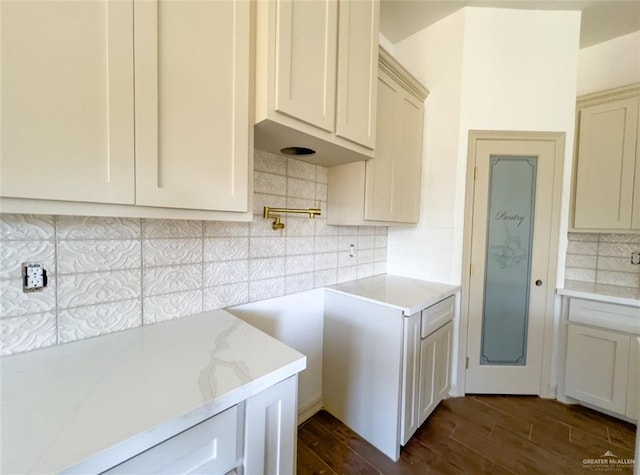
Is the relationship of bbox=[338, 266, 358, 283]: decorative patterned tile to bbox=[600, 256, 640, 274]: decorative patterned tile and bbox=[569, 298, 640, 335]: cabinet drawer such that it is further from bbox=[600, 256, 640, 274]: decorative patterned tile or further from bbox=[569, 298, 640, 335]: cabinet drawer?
bbox=[600, 256, 640, 274]: decorative patterned tile

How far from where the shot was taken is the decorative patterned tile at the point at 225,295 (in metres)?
1.32

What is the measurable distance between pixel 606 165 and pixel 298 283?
8.14 ft

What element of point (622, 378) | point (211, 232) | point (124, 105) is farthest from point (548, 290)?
point (124, 105)

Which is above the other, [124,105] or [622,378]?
[124,105]

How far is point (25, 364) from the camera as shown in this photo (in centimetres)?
80

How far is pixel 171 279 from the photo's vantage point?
1189 millimetres

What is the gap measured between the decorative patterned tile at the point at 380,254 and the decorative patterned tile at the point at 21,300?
78.3 inches

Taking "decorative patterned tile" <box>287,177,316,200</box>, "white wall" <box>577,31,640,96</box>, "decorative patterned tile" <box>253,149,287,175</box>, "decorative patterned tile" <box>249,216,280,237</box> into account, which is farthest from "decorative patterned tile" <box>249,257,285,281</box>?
"white wall" <box>577,31,640,96</box>

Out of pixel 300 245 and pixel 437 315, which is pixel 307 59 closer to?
pixel 300 245

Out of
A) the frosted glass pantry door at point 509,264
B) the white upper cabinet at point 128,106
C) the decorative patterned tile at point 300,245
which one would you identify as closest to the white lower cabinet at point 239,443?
the white upper cabinet at point 128,106

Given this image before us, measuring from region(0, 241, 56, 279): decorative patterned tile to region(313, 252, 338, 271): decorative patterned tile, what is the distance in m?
1.27

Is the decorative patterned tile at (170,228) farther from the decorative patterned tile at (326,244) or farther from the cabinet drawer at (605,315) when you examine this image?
the cabinet drawer at (605,315)

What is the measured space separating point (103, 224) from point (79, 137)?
426mm

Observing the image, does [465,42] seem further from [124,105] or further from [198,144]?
[124,105]
